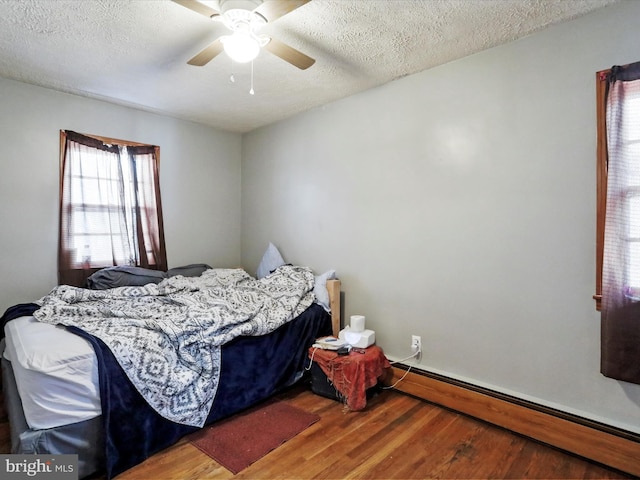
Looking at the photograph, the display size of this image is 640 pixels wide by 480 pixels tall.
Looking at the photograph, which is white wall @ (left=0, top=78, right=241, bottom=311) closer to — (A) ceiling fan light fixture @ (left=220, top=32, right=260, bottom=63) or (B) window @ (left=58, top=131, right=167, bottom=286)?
(B) window @ (left=58, top=131, right=167, bottom=286)

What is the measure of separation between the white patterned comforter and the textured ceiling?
5.55 ft

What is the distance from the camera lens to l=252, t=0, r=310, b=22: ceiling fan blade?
1550 millimetres

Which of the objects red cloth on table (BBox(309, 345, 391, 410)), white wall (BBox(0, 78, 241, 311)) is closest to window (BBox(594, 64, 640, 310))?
red cloth on table (BBox(309, 345, 391, 410))

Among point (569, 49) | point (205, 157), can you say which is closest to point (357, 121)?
point (569, 49)

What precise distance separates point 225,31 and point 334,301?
84.5 inches

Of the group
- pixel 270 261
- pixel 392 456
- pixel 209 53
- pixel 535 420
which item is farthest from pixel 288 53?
pixel 535 420

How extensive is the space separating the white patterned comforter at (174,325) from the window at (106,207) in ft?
2.03

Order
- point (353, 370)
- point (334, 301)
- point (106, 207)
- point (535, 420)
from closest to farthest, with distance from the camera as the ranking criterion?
point (535, 420), point (353, 370), point (334, 301), point (106, 207)

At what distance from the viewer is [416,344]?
2.73 meters

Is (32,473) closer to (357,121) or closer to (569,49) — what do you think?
(357,121)

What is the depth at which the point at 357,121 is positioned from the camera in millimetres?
3145

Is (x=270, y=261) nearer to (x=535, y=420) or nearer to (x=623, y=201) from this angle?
(x=535, y=420)

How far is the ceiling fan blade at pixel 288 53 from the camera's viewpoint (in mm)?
1888

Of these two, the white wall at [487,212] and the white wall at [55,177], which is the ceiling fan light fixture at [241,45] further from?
the white wall at [55,177]
